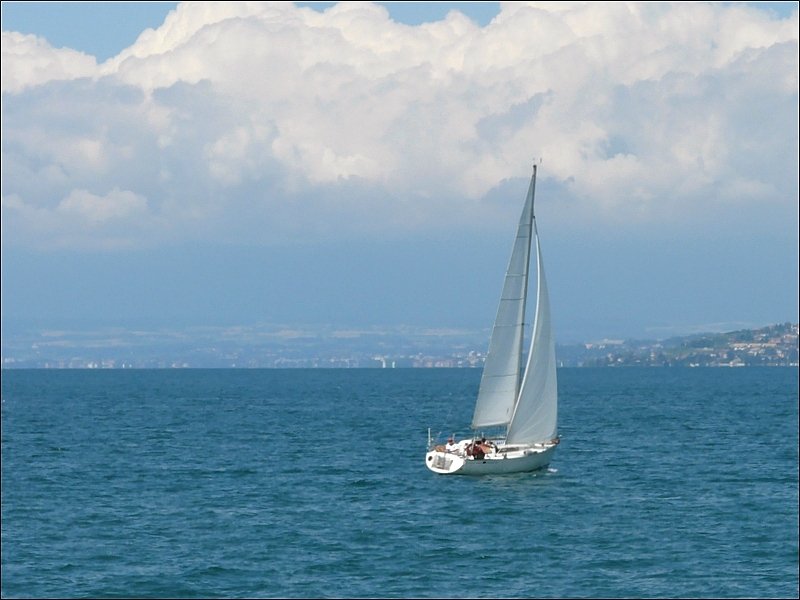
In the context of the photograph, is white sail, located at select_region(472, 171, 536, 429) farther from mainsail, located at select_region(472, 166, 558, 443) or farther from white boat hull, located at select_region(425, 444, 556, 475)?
white boat hull, located at select_region(425, 444, 556, 475)

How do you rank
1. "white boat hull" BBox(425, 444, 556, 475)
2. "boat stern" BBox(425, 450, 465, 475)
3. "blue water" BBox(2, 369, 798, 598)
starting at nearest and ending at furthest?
1. "blue water" BBox(2, 369, 798, 598)
2. "white boat hull" BBox(425, 444, 556, 475)
3. "boat stern" BBox(425, 450, 465, 475)

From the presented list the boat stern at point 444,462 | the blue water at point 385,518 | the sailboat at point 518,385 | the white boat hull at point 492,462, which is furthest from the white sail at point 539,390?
the boat stern at point 444,462

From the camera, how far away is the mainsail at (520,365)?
236 ft

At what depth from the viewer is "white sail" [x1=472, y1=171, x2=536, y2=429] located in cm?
7175

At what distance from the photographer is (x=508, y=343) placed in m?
72.5

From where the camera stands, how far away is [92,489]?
6906cm

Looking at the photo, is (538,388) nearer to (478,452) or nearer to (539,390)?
(539,390)

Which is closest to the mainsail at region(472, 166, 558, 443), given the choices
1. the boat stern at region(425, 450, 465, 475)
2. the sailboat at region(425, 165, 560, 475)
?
the sailboat at region(425, 165, 560, 475)

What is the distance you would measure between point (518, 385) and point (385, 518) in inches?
708

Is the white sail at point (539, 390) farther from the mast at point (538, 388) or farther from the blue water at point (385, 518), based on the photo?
the blue water at point (385, 518)

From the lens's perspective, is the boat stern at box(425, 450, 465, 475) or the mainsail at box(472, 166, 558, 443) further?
the mainsail at box(472, 166, 558, 443)

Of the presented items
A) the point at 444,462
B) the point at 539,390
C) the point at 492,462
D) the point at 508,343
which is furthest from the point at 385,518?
the point at 539,390

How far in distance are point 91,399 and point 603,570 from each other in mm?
152529

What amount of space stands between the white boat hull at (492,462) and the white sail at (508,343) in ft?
8.59
